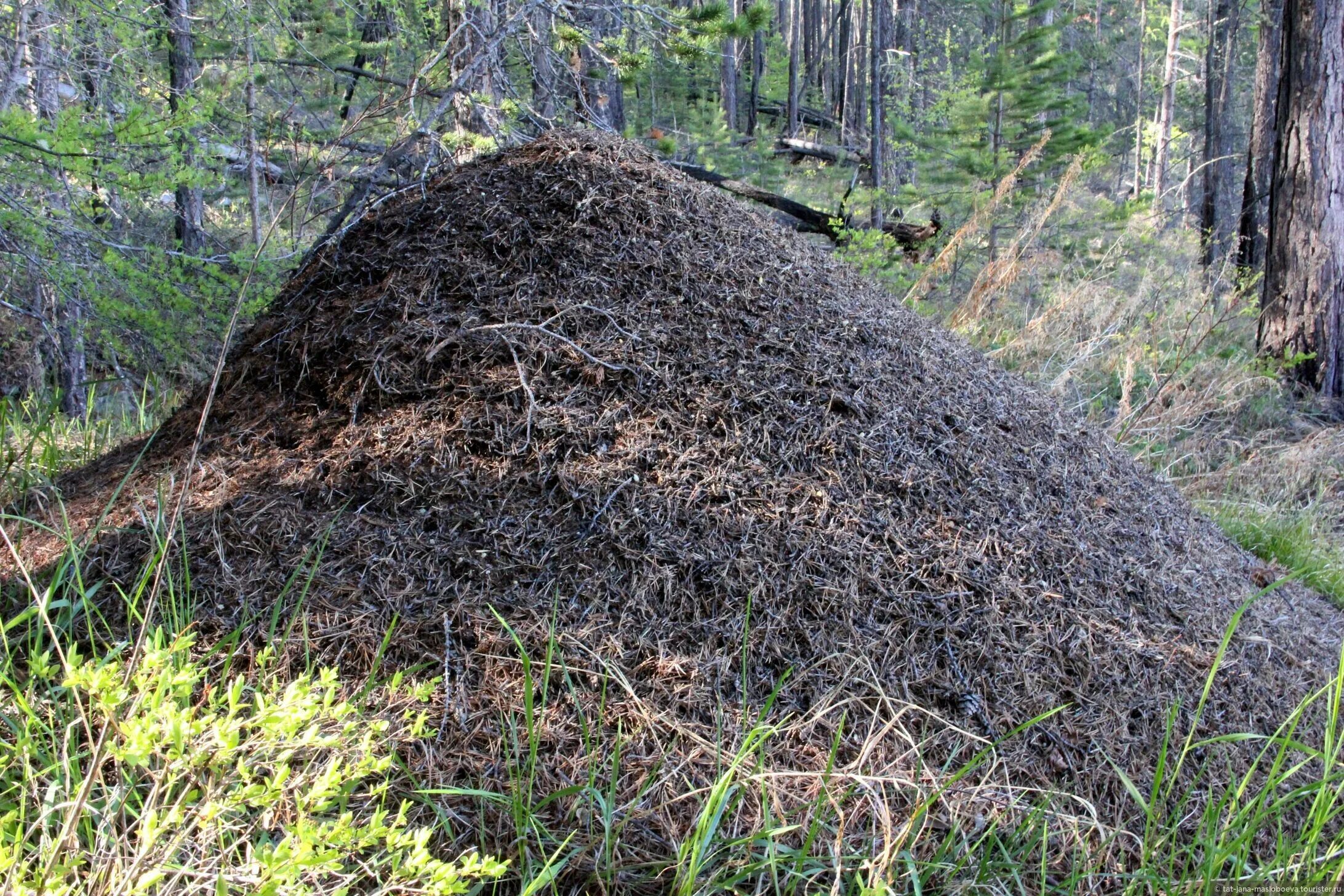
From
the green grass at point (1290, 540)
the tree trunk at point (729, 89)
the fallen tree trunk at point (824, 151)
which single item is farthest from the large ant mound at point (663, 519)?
the tree trunk at point (729, 89)

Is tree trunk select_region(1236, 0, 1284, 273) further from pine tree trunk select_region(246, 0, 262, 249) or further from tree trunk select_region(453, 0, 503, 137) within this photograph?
pine tree trunk select_region(246, 0, 262, 249)

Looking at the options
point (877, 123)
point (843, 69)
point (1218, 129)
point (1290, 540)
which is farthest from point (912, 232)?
point (843, 69)

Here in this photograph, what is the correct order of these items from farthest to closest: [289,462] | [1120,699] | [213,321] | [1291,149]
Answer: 1. [1291,149]
2. [213,321]
3. [289,462]
4. [1120,699]

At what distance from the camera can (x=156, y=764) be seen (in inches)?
60.8

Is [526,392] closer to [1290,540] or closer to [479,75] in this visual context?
[479,75]

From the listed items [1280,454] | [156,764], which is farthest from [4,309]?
[1280,454]

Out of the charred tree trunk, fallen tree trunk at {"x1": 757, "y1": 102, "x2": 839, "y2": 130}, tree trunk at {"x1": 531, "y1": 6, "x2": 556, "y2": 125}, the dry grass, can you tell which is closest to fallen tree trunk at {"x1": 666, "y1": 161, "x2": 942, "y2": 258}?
the dry grass

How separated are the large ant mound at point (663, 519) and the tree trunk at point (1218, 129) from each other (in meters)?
9.35

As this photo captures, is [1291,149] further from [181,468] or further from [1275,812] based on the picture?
[181,468]

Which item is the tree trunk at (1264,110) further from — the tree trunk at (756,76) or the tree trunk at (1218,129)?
the tree trunk at (756,76)

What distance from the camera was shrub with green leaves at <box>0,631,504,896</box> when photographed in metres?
1.12

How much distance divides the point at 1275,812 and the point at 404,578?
200 cm

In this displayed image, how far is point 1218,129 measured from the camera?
16297 mm

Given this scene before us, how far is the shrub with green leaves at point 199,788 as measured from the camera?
1.12m
